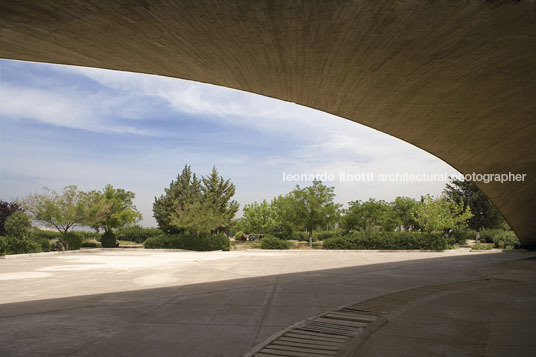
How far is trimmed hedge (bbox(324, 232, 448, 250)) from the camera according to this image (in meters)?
24.4

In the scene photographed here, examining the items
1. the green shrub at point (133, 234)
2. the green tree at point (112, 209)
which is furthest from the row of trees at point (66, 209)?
the green shrub at point (133, 234)

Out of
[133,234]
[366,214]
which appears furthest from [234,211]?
[366,214]

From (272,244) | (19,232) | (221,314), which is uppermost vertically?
(19,232)

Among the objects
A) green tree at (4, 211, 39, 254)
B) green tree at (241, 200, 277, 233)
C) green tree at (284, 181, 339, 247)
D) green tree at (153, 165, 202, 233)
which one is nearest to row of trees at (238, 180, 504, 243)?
green tree at (284, 181, 339, 247)

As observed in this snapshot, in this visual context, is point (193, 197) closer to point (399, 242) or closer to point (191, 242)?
point (191, 242)

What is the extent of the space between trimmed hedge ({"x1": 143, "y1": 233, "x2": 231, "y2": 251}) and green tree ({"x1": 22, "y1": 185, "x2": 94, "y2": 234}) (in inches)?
204

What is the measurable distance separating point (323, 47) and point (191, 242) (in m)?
21.9

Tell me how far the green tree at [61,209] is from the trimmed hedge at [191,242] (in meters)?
5.19

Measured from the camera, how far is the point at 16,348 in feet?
13.7

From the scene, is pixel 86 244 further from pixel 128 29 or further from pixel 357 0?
→ pixel 357 0

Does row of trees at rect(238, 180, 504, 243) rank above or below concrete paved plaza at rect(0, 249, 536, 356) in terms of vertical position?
above

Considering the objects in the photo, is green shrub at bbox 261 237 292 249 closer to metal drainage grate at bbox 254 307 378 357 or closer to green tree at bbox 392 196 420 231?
metal drainage grate at bbox 254 307 378 357

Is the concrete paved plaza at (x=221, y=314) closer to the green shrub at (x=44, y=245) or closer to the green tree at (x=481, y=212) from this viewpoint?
the green shrub at (x=44, y=245)

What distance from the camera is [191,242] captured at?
1007 inches
